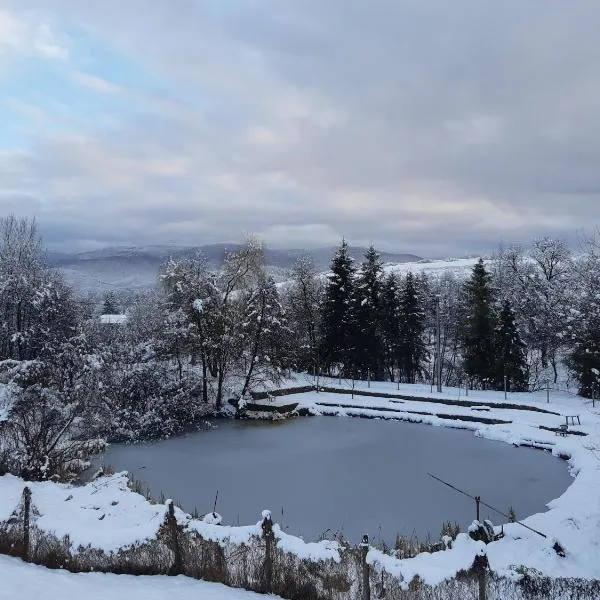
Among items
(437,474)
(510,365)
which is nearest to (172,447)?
(437,474)

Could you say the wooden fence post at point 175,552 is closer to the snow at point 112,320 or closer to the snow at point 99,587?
the snow at point 99,587

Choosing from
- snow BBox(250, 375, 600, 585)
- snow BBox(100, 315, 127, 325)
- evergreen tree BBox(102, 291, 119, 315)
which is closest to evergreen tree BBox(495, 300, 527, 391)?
snow BBox(250, 375, 600, 585)

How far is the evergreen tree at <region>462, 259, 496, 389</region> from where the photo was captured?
31070mm

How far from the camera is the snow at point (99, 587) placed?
599cm

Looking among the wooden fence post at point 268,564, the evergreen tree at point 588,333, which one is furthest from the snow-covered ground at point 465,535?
the evergreen tree at point 588,333

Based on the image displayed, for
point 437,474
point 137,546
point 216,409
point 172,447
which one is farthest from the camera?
point 216,409

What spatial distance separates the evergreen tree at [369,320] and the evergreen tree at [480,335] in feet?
17.4

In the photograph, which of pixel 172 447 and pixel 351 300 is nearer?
pixel 172 447

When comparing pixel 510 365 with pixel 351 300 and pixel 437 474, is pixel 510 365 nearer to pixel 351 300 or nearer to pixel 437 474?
pixel 351 300

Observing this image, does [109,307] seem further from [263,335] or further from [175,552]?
[175,552]

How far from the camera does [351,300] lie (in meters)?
33.8

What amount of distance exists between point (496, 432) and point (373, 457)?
17.8 feet

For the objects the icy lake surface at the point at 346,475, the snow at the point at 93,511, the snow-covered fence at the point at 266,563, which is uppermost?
the snow-covered fence at the point at 266,563

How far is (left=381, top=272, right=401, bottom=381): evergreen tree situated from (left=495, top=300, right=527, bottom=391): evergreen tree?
6.42 meters
